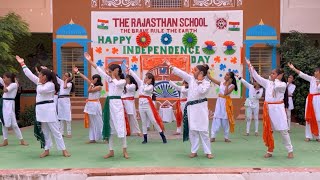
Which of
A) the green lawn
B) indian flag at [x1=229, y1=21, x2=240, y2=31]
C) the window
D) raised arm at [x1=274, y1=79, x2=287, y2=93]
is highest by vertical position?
indian flag at [x1=229, y1=21, x2=240, y2=31]

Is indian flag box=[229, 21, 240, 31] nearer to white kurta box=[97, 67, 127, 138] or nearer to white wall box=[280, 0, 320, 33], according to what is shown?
white wall box=[280, 0, 320, 33]

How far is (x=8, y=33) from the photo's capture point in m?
13.0

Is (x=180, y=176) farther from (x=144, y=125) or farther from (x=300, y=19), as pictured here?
Answer: (x=300, y=19)

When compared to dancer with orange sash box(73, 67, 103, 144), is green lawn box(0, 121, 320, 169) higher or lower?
lower

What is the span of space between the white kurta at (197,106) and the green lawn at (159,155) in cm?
55

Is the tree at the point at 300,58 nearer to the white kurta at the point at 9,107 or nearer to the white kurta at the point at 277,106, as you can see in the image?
the white kurta at the point at 277,106

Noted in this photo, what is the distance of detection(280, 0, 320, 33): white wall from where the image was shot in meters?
14.8

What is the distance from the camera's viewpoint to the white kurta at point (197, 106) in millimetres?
7418

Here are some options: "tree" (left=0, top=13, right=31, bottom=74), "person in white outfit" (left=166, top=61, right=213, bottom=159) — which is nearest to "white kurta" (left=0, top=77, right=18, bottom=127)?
"person in white outfit" (left=166, top=61, right=213, bottom=159)

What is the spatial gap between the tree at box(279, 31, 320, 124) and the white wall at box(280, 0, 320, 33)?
32cm

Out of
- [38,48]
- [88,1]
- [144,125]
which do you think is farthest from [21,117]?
[144,125]

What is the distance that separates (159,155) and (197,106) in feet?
3.59

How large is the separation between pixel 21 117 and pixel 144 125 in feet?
22.0

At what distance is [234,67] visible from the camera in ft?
48.9
